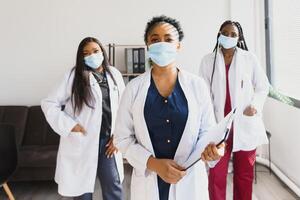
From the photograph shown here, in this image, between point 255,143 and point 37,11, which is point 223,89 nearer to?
point 255,143

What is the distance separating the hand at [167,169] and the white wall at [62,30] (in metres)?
2.70

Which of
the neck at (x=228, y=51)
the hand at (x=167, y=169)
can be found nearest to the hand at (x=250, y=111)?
the neck at (x=228, y=51)

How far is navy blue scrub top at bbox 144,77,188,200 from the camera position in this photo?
129 centimetres

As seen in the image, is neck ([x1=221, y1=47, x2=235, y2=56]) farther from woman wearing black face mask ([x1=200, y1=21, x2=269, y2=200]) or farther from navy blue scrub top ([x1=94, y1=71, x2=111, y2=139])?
navy blue scrub top ([x1=94, y1=71, x2=111, y2=139])

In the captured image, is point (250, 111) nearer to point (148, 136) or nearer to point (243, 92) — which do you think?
point (243, 92)

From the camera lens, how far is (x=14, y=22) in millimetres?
3678

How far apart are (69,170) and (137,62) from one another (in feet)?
5.76

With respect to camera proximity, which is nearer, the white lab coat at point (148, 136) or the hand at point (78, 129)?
the white lab coat at point (148, 136)

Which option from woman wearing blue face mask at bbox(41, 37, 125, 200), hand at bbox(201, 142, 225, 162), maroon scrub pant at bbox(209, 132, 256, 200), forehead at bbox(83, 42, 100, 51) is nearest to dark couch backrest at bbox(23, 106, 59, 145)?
woman wearing blue face mask at bbox(41, 37, 125, 200)

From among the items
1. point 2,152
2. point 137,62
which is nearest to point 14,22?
point 137,62

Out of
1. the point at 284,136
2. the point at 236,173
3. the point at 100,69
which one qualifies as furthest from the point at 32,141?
the point at 284,136

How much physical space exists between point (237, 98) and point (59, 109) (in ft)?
4.12

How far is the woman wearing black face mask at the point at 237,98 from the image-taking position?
220 centimetres

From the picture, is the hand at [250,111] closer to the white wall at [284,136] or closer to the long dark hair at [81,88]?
the white wall at [284,136]
